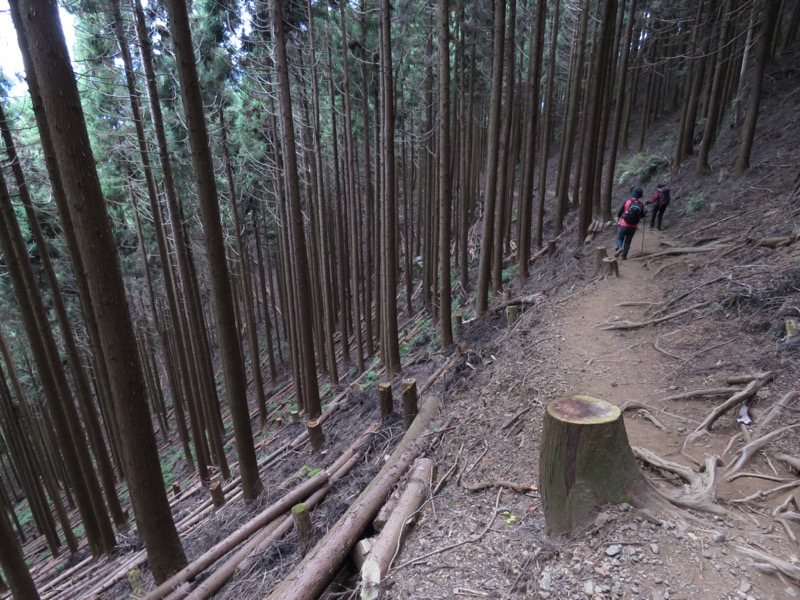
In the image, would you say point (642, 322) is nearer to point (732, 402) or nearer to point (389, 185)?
point (732, 402)

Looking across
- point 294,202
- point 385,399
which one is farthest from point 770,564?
point 294,202

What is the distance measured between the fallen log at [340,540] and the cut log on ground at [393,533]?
0.29m

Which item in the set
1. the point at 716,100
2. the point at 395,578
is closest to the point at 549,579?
the point at 395,578

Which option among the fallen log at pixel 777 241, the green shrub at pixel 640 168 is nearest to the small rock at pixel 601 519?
the fallen log at pixel 777 241

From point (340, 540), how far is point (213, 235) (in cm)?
430

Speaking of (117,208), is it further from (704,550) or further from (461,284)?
(704,550)

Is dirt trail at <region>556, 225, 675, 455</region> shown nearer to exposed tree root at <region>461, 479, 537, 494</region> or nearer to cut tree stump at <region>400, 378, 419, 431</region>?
exposed tree root at <region>461, 479, 537, 494</region>

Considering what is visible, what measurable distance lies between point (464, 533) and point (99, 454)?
9.65 metres

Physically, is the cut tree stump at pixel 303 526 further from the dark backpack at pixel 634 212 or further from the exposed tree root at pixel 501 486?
the dark backpack at pixel 634 212

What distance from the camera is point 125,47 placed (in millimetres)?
8336

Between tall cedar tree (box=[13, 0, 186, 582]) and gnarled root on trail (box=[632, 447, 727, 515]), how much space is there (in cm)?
493

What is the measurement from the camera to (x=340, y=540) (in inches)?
146

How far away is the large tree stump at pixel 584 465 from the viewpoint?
2580mm

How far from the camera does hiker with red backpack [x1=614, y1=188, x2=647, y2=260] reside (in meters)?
8.34
